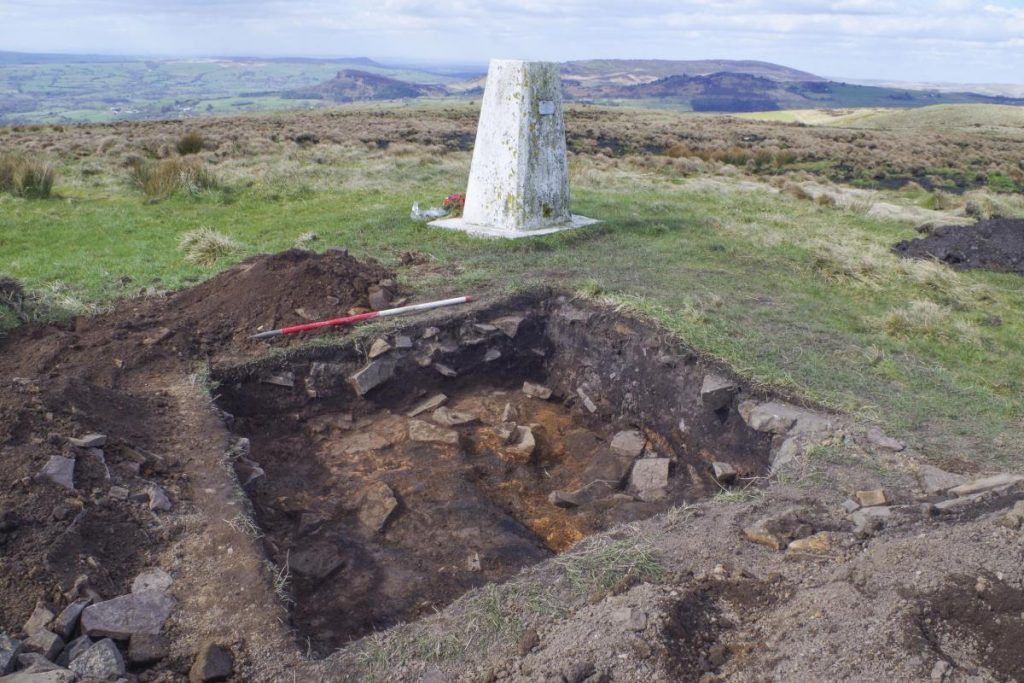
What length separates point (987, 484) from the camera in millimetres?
4355

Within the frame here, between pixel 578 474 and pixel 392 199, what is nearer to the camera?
pixel 578 474

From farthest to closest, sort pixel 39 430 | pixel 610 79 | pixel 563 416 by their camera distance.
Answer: pixel 610 79 → pixel 563 416 → pixel 39 430

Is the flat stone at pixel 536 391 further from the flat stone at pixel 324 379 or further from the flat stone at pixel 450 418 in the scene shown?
the flat stone at pixel 324 379

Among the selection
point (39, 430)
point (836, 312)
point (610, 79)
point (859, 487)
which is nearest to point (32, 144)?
point (39, 430)

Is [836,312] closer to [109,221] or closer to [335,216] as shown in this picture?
[335,216]

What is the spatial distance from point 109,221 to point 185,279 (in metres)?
4.25

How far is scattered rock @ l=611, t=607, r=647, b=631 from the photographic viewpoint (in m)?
3.39

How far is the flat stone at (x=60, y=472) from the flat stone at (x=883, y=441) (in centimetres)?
535

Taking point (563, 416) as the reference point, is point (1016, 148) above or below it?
above

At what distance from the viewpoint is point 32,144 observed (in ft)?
73.4

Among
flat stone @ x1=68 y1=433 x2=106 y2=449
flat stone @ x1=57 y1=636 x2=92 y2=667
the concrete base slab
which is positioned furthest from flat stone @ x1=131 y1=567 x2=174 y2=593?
Answer: the concrete base slab

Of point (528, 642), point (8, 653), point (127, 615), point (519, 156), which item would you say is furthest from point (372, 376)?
point (519, 156)

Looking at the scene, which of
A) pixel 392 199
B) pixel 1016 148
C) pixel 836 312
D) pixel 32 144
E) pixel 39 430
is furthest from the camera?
pixel 1016 148

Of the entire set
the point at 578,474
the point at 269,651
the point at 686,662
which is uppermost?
the point at 686,662
